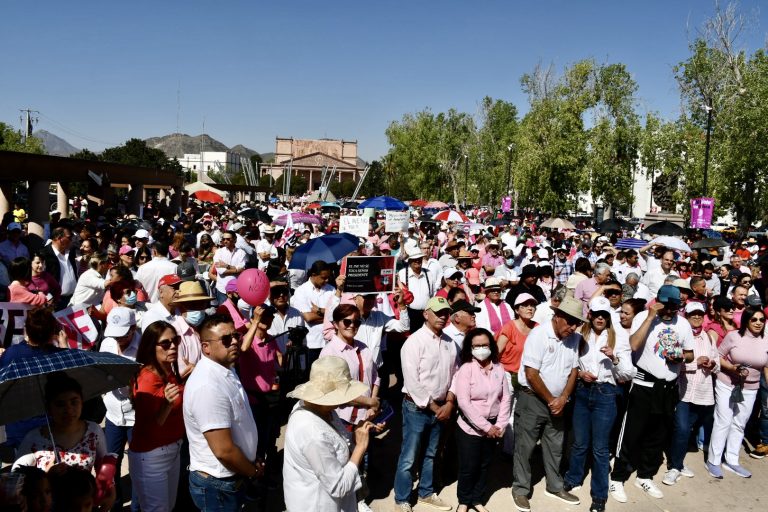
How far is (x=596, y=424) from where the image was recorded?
5609 millimetres

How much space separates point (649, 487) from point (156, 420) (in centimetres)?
466

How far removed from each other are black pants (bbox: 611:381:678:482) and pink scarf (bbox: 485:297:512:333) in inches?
60.6

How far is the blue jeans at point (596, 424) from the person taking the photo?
5512mm

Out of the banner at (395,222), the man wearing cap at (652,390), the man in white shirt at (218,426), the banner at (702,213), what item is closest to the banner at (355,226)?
the banner at (395,222)

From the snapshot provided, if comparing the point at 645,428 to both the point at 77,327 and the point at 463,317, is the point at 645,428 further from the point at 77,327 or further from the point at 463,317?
the point at 77,327

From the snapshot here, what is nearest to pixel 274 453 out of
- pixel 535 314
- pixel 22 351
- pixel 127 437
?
pixel 127 437

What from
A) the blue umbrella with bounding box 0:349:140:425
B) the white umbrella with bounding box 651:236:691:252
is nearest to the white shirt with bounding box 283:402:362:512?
the blue umbrella with bounding box 0:349:140:425

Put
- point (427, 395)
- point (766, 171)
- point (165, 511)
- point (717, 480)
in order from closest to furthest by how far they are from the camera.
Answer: point (165, 511), point (427, 395), point (717, 480), point (766, 171)

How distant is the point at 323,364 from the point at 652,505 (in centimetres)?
404

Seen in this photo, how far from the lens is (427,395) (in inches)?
203

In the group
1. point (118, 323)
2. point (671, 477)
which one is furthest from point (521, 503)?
point (118, 323)

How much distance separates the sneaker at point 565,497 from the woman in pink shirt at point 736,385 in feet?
6.10

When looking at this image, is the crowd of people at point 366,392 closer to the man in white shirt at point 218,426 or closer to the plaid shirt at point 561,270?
the man in white shirt at point 218,426

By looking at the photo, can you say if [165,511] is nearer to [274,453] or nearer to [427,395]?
[274,453]
